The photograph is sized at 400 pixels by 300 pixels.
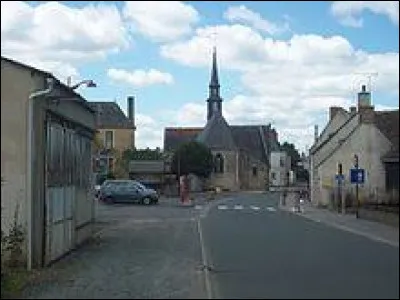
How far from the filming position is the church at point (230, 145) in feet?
443

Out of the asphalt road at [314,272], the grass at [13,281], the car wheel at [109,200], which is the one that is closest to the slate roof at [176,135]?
the car wheel at [109,200]

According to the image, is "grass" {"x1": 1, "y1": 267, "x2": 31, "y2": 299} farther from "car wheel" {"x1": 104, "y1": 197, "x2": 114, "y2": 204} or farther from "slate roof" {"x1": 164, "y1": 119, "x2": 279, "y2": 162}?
"slate roof" {"x1": 164, "y1": 119, "x2": 279, "y2": 162}

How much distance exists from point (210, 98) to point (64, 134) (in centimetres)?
13338

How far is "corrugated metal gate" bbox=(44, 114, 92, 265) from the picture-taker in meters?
19.4

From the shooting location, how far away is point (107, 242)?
26.9 metres

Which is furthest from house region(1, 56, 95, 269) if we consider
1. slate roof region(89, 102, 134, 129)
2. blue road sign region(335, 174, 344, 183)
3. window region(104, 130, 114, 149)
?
slate roof region(89, 102, 134, 129)

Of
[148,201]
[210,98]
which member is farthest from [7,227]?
[210,98]

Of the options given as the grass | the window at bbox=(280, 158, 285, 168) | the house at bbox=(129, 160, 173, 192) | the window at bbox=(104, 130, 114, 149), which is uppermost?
the window at bbox=(104, 130, 114, 149)

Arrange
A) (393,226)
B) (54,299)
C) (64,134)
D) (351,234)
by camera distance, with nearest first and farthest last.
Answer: (393,226)
(351,234)
(54,299)
(64,134)

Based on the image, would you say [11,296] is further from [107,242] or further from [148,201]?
[148,201]

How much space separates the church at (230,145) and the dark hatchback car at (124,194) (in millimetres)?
56272

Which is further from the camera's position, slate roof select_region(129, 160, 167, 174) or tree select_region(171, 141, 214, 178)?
tree select_region(171, 141, 214, 178)

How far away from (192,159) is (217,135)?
91.3 ft

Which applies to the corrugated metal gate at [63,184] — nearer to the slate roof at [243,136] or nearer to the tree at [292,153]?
the slate roof at [243,136]
